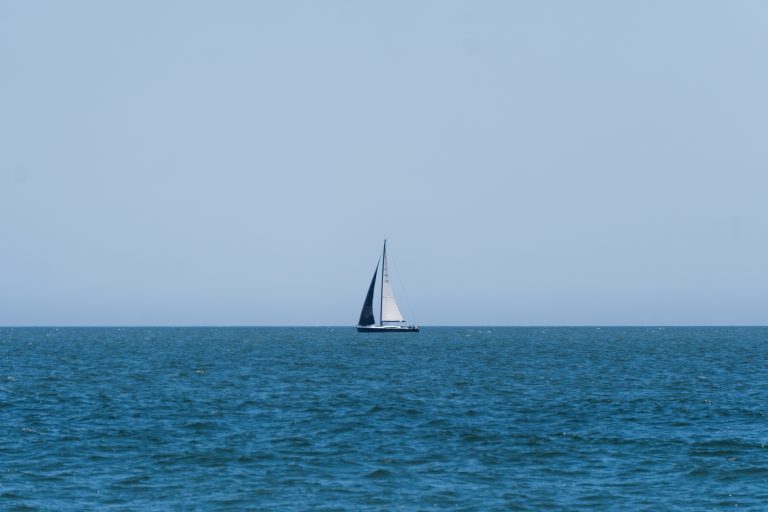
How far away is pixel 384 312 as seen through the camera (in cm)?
17712

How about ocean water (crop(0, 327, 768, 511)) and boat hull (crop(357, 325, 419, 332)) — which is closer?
ocean water (crop(0, 327, 768, 511))

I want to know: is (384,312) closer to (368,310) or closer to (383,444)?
(368,310)

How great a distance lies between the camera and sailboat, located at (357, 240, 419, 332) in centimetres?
17375

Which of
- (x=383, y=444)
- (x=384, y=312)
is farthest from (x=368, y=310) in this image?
(x=383, y=444)

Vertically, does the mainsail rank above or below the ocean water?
above

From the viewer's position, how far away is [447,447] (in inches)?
1510

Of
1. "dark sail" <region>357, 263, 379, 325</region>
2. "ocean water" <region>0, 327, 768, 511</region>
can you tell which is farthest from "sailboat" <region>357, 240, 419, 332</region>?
"ocean water" <region>0, 327, 768, 511</region>

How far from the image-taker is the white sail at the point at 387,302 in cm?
17362

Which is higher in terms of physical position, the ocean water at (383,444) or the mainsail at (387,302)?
the mainsail at (387,302)

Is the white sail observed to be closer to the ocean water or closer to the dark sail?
the dark sail

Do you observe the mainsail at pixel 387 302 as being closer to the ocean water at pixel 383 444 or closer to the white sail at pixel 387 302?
the white sail at pixel 387 302

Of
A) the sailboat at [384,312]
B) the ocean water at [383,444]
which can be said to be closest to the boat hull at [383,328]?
the sailboat at [384,312]

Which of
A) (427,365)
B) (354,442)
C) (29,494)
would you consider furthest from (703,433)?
(427,365)

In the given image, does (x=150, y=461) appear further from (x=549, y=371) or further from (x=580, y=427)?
(x=549, y=371)
